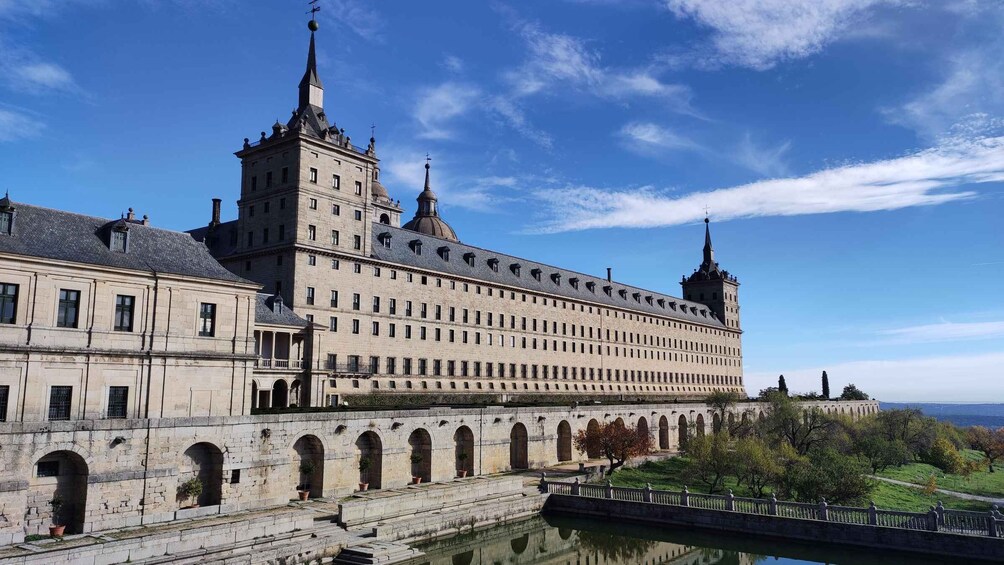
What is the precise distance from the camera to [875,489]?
54.9 m

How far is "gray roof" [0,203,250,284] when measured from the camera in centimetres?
3039

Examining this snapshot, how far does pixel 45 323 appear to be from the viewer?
29.8 meters

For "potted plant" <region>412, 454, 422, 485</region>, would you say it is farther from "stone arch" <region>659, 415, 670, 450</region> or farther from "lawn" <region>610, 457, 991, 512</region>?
"stone arch" <region>659, 415, 670, 450</region>

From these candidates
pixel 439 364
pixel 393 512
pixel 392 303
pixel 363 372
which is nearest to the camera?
pixel 393 512

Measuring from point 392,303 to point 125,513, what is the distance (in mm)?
34011

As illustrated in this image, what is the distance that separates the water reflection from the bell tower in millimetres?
97281

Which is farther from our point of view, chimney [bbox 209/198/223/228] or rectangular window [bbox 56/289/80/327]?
chimney [bbox 209/198/223/228]

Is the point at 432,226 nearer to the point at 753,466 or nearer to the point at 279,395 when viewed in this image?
the point at 279,395

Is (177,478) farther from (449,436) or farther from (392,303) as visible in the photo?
(392,303)

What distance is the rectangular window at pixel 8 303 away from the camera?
28.9m

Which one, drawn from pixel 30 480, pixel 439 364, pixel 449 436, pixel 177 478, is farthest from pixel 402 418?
pixel 439 364

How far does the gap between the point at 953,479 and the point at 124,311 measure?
3139 inches

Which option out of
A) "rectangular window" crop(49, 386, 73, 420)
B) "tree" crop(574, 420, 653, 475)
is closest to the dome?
"tree" crop(574, 420, 653, 475)

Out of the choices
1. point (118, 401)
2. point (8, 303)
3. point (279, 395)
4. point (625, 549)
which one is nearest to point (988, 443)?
point (625, 549)
